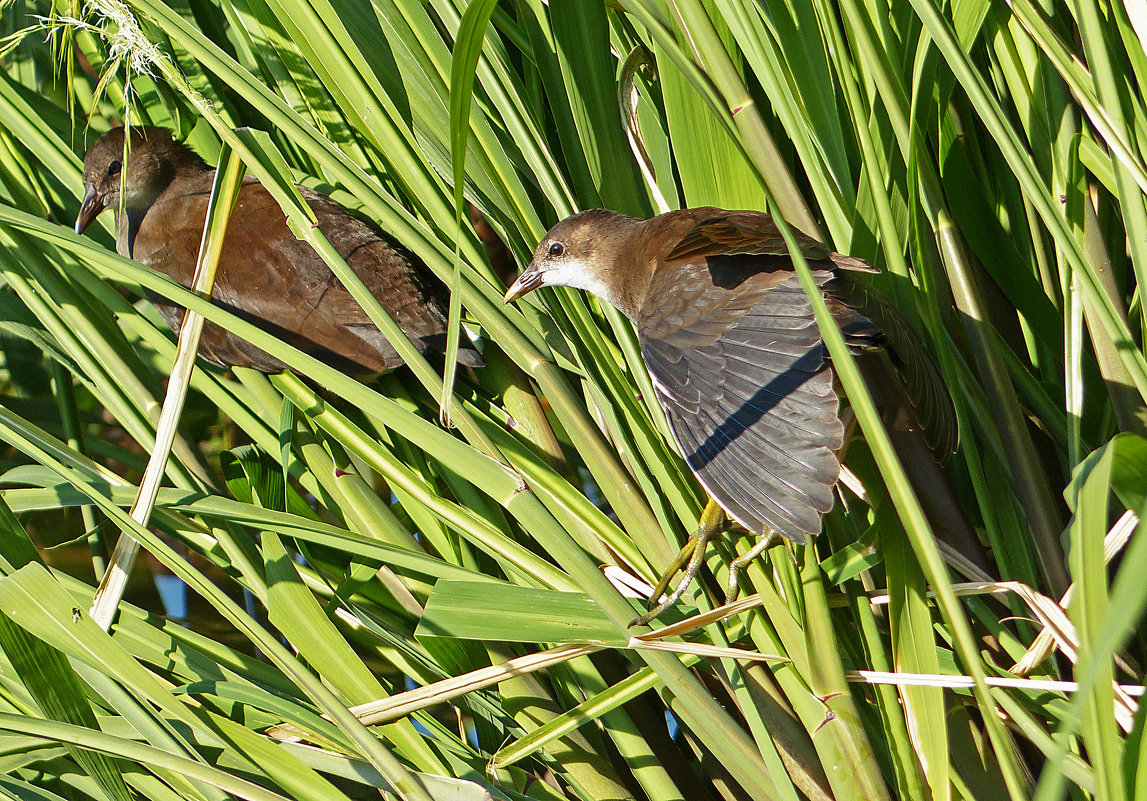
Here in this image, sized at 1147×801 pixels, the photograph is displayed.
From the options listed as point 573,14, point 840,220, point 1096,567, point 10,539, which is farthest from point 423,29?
point 1096,567

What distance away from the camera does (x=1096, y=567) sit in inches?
29.4

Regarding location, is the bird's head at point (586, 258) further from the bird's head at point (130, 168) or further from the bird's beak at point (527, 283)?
the bird's head at point (130, 168)

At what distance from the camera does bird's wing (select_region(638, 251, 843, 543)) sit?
1.29 metres

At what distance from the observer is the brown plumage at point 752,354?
1300 mm

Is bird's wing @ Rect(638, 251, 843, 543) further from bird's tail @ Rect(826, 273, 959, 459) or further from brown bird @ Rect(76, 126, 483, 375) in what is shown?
brown bird @ Rect(76, 126, 483, 375)

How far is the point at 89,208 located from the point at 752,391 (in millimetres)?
1776

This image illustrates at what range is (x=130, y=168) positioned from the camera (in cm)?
252

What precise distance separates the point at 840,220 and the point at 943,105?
9.2 inches

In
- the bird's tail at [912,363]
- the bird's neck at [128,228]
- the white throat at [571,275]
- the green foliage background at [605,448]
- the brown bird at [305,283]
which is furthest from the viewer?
the bird's neck at [128,228]

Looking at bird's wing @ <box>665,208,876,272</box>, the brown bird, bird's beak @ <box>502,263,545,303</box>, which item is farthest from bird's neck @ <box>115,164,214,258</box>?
bird's wing @ <box>665,208,876,272</box>

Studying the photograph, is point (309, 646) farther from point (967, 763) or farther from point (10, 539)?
point (967, 763)

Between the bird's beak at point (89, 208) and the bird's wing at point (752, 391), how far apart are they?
4.85 feet

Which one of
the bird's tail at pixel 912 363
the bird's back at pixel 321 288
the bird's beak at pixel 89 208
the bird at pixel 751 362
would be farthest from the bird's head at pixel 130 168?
the bird's tail at pixel 912 363

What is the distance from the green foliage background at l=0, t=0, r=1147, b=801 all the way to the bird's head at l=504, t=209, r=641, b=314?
43mm
